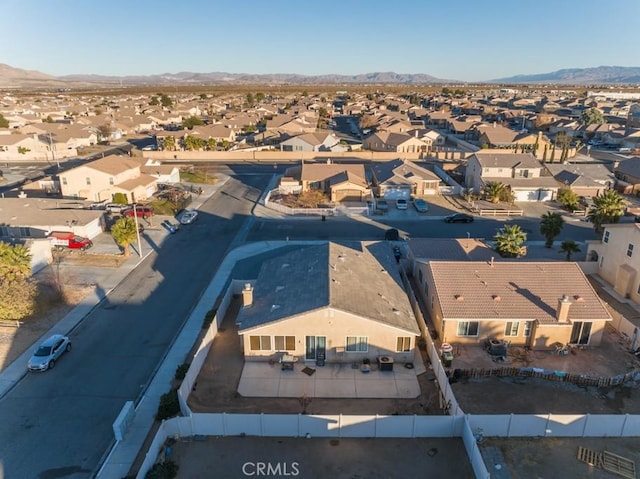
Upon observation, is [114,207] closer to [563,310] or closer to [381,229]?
[381,229]

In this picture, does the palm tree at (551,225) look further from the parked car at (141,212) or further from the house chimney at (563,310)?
the parked car at (141,212)

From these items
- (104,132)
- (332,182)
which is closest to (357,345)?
(332,182)

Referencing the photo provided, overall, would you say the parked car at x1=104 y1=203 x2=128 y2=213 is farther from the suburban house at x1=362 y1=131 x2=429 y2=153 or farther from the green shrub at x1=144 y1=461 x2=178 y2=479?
the suburban house at x1=362 y1=131 x2=429 y2=153

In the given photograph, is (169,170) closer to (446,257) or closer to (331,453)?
(446,257)

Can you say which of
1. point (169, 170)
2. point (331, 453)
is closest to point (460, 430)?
point (331, 453)

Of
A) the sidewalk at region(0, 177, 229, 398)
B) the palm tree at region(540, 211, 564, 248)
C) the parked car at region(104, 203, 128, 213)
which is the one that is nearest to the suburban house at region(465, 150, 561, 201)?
the palm tree at region(540, 211, 564, 248)
